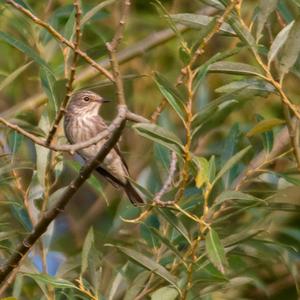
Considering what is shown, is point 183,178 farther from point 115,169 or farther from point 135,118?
point 115,169

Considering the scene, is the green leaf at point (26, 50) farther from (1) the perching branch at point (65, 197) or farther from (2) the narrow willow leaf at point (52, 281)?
(2) the narrow willow leaf at point (52, 281)

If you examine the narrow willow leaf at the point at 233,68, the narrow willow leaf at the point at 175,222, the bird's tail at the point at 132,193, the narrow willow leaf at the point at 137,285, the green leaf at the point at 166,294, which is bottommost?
the bird's tail at the point at 132,193

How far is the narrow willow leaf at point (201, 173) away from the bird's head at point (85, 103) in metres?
3.03

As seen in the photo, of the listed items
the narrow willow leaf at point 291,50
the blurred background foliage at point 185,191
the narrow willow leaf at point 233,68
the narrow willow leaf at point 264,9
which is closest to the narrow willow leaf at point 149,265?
the blurred background foliage at point 185,191

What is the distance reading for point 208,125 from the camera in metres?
4.96

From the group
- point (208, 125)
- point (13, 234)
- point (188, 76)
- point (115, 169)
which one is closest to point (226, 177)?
point (208, 125)

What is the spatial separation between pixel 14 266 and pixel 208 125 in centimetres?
145

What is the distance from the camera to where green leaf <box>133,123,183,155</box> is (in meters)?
3.22

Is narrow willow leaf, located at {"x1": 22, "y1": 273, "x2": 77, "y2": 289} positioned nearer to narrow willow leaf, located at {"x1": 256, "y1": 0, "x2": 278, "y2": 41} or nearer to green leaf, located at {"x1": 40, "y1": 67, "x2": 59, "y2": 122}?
green leaf, located at {"x1": 40, "y1": 67, "x2": 59, "y2": 122}

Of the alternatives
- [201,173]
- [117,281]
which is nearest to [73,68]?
[201,173]

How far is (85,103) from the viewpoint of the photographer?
6.32 metres

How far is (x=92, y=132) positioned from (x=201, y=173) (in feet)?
9.64

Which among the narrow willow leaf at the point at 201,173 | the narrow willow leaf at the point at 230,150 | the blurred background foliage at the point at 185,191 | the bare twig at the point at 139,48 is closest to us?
the narrow willow leaf at the point at 201,173

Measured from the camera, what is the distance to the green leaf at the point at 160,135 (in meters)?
3.22
